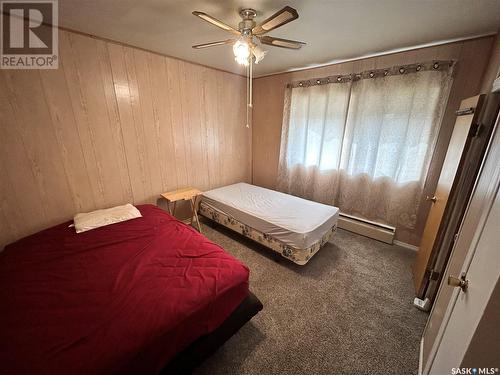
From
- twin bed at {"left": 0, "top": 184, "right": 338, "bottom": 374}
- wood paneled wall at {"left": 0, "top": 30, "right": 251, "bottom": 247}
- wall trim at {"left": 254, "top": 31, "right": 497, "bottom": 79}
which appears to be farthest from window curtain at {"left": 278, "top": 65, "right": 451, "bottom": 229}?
wood paneled wall at {"left": 0, "top": 30, "right": 251, "bottom": 247}

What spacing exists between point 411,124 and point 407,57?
0.76 meters

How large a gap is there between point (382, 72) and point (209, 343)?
3.23 meters

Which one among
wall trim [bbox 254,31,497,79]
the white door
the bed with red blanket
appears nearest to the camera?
the white door

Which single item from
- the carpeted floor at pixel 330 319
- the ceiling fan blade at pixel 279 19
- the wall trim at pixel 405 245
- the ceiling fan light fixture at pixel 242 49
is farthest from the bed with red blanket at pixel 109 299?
the wall trim at pixel 405 245

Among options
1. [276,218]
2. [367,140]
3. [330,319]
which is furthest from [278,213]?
[367,140]

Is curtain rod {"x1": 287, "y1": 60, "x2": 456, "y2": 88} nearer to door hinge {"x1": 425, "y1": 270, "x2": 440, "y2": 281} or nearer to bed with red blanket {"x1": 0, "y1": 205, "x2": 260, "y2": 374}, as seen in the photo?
door hinge {"x1": 425, "y1": 270, "x2": 440, "y2": 281}

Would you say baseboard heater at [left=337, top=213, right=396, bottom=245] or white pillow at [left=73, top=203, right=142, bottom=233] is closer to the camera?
white pillow at [left=73, top=203, right=142, bottom=233]

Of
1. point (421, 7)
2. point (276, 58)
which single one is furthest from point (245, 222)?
point (421, 7)

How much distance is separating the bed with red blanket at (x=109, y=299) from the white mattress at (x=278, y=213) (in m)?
0.79

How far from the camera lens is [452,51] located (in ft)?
6.34

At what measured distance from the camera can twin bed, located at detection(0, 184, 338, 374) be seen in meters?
0.87

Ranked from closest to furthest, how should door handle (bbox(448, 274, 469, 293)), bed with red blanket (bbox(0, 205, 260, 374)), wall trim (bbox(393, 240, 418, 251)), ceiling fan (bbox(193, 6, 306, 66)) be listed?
door handle (bbox(448, 274, 469, 293)) < bed with red blanket (bbox(0, 205, 260, 374)) < ceiling fan (bbox(193, 6, 306, 66)) < wall trim (bbox(393, 240, 418, 251))

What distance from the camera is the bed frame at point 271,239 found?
201 cm

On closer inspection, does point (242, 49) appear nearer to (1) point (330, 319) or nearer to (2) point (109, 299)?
(2) point (109, 299)
